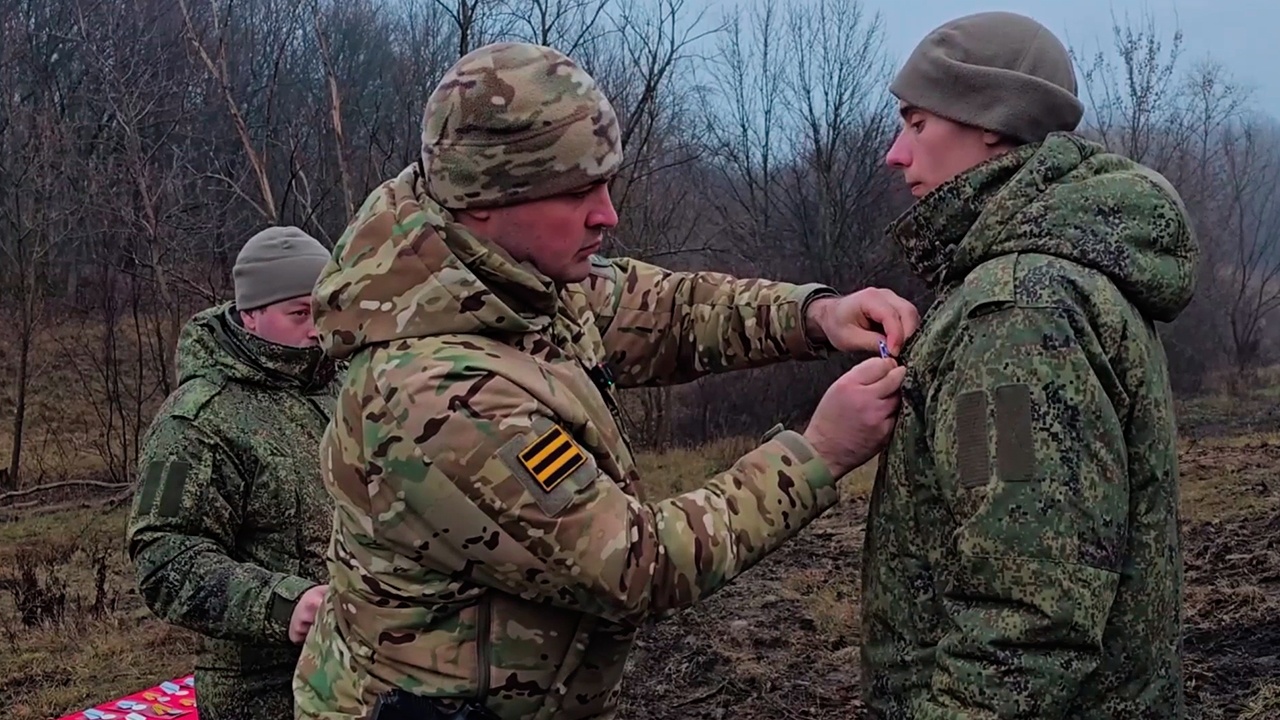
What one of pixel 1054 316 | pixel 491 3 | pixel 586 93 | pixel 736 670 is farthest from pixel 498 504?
pixel 491 3

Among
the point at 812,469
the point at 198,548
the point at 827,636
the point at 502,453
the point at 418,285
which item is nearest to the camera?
the point at 502,453

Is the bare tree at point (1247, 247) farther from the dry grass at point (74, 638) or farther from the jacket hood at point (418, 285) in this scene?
the jacket hood at point (418, 285)

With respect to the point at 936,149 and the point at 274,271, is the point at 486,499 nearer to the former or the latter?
the point at 936,149

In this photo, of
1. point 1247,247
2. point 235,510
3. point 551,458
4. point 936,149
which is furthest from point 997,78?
point 1247,247

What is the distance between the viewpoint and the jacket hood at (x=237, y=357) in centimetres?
329

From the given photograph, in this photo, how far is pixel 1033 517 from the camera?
1.78m

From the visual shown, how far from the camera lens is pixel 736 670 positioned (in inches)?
239

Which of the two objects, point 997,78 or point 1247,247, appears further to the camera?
point 1247,247

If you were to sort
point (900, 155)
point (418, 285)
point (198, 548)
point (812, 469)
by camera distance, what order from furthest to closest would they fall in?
point (198, 548) < point (900, 155) < point (812, 469) < point (418, 285)

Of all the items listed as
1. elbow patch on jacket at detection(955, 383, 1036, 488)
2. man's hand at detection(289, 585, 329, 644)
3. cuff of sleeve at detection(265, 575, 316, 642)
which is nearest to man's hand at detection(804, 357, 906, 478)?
elbow patch on jacket at detection(955, 383, 1036, 488)

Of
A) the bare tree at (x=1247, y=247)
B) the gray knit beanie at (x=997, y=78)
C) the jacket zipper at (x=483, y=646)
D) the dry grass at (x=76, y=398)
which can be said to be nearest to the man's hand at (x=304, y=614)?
the jacket zipper at (x=483, y=646)

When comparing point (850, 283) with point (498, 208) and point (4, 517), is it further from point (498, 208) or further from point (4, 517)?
point (498, 208)

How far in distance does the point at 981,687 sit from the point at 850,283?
21027 millimetres

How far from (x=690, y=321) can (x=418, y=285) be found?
0.89 m
